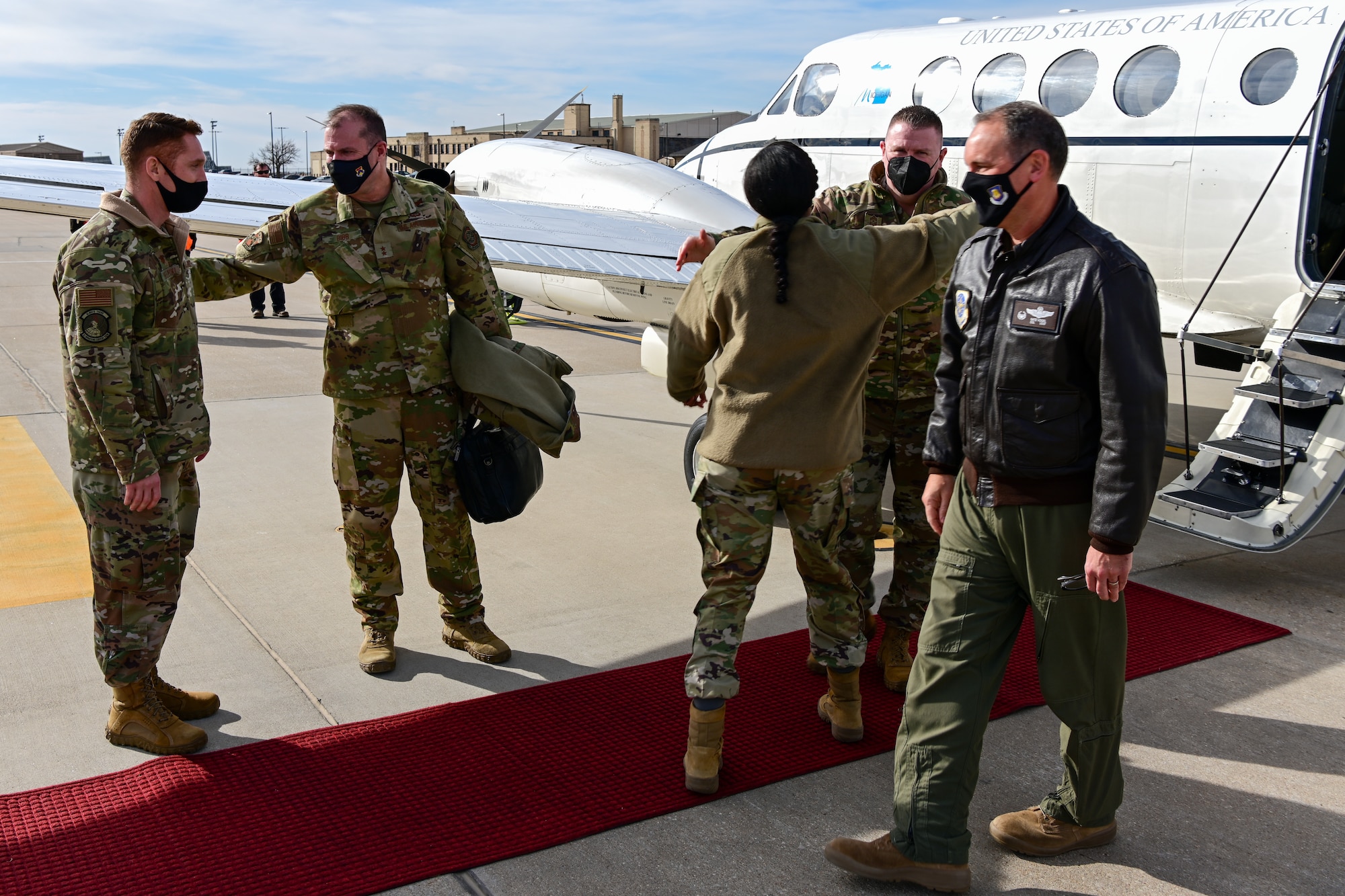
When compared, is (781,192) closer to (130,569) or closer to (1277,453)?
(130,569)

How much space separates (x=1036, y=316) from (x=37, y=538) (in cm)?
578

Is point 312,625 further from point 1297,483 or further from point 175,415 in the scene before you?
point 1297,483

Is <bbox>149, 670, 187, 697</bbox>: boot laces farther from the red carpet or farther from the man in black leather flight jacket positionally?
the man in black leather flight jacket

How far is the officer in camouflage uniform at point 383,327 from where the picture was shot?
4469 millimetres

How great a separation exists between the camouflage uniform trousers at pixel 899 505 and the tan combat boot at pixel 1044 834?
1192 millimetres

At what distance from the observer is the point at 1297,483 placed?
573 centimetres

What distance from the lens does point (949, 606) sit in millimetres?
3252

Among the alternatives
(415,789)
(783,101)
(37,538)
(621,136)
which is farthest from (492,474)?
(621,136)

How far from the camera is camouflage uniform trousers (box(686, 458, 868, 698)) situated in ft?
12.1

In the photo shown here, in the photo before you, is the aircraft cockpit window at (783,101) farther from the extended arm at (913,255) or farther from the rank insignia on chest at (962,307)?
the rank insignia on chest at (962,307)

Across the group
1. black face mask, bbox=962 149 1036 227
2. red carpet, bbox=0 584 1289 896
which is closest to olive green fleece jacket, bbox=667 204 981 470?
black face mask, bbox=962 149 1036 227

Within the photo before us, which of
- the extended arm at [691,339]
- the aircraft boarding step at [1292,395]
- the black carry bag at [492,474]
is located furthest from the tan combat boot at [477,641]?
the aircraft boarding step at [1292,395]

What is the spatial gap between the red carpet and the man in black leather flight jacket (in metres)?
0.67

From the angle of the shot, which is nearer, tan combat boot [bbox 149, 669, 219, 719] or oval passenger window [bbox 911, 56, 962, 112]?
tan combat boot [bbox 149, 669, 219, 719]
